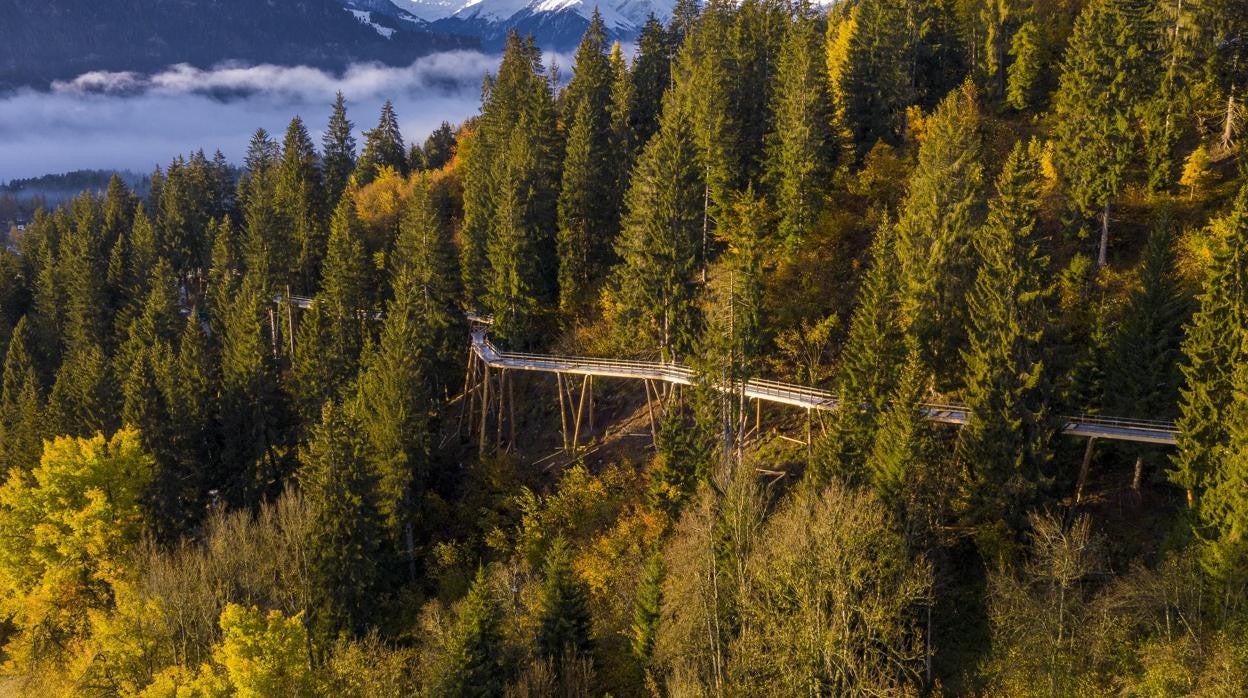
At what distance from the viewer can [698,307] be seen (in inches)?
2016

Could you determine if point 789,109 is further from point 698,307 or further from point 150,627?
point 150,627

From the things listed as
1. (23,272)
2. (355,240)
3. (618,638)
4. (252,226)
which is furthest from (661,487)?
(23,272)

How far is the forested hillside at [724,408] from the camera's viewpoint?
31453mm

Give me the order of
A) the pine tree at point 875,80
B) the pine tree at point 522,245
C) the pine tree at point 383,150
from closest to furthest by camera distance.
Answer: the pine tree at point 522,245 → the pine tree at point 875,80 → the pine tree at point 383,150

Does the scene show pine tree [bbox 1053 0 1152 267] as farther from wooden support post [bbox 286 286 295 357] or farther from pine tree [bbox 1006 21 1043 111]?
wooden support post [bbox 286 286 295 357]

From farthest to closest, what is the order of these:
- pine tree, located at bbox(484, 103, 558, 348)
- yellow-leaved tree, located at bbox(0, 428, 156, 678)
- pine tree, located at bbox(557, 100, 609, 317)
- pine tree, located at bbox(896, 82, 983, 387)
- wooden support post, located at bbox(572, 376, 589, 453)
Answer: pine tree, located at bbox(557, 100, 609, 317) → pine tree, located at bbox(484, 103, 558, 348) → wooden support post, located at bbox(572, 376, 589, 453) → yellow-leaved tree, located at bbox(0, 428, 156, 678) → pine tree, located at bbox(896, 82, 983, 387)

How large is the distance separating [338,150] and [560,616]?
7212cm

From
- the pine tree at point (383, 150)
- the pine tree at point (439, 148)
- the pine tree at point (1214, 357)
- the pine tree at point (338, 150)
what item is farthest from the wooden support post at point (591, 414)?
the pine tree at point (439, 148)

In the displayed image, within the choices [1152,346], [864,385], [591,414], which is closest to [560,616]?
[864,385]

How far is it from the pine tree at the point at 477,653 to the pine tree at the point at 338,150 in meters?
63.1

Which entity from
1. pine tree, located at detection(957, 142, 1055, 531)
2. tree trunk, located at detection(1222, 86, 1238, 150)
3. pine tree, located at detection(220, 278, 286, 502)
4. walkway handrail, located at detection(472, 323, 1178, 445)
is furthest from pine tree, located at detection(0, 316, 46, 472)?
tree trunk, located at detection(1222, 86, 1238, 150)

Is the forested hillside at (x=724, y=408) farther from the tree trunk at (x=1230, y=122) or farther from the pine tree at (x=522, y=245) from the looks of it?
the tree trunk at (x=1230, y=122)

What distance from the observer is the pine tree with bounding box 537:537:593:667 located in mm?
34875

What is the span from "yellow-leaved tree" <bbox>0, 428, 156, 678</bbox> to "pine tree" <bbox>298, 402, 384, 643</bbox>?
12.3 m
